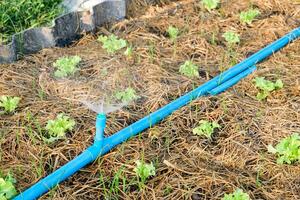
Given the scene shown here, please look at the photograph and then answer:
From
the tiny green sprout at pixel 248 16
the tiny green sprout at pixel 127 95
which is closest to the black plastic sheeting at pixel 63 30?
the tiny green sprout at pixel 127 95

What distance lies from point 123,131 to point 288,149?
1.04 metres

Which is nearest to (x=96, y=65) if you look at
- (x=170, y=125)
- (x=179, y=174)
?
(x=170, y=125)

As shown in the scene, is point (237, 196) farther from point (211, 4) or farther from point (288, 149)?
point (211, 4)

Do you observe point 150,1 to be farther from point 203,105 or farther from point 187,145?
point 187,145

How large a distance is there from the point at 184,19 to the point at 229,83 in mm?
1173

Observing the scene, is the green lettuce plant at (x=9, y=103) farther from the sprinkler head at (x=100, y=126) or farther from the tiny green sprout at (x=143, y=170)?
the tiny green sprout at (x=143, y=170)

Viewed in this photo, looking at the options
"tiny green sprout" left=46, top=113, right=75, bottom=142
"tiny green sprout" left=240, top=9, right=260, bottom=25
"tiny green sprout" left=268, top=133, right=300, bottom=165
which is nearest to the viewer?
"tiny green sprout" left=268, top=133, right=300, bottom=165

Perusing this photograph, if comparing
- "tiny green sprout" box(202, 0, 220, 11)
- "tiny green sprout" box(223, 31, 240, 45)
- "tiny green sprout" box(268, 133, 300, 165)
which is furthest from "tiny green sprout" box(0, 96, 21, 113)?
"tiny green sprout" box(202, 0, 220, 11)

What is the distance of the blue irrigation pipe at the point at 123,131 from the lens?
2.94 metres

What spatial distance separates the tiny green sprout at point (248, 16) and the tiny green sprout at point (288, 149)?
1.77 meters

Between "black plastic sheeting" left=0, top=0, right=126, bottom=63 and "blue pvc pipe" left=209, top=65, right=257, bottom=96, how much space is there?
1383 mm

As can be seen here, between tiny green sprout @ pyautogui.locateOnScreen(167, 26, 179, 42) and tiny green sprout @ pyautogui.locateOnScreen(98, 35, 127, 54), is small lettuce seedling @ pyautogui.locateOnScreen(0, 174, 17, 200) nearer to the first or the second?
tiny green sprout @ pyautogui.locateOnScreen(98, 35, 127, 54)

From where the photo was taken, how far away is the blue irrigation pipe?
294 centimetres

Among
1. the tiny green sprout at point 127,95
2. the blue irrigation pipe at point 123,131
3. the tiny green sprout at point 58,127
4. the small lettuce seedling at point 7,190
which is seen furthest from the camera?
the tiny green sprout at point 127,95
